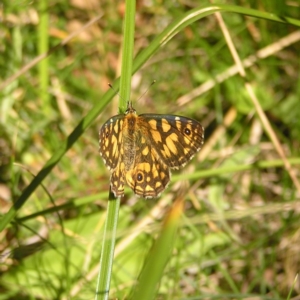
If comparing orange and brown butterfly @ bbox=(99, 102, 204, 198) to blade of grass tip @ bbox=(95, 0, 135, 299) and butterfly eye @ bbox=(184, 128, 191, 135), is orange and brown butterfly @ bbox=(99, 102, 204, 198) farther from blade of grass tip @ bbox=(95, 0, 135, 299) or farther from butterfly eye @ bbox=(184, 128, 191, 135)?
blade of grass tip @ bbox=(95, 0, 135, 299)

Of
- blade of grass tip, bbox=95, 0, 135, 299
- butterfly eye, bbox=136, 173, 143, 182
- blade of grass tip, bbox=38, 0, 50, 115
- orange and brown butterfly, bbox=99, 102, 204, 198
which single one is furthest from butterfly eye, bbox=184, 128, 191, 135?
blade of grass tip, bbox=38, 0, 50, 115

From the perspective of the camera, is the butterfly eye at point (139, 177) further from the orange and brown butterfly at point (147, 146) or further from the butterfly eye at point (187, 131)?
the butterfly eye at point (187, 131)

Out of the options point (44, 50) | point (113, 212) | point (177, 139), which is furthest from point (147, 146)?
point (44, 50)

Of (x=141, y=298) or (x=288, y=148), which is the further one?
(x=288, y=148)

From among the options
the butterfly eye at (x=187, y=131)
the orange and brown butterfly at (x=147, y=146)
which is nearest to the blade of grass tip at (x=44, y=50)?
the orange and brown butterfly at (x=147, y=146)

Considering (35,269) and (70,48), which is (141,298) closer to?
(35,269)

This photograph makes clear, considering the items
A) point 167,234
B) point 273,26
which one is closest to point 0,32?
point 273,26
